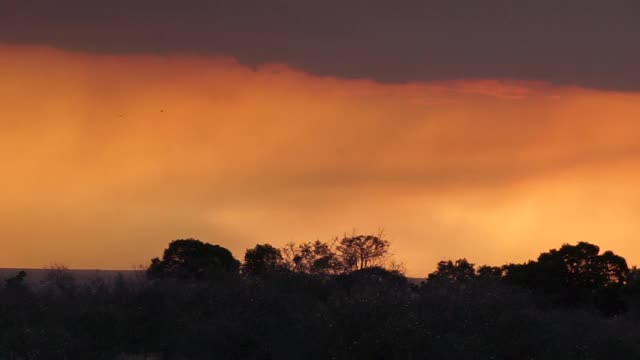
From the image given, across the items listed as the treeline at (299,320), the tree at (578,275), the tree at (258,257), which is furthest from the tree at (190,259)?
the tree at (578,275)

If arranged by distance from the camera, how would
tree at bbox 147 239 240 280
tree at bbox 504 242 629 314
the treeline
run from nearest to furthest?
the treeline → tree at bbox 504 242 629 314 → tree at bbox 147 239 240 280

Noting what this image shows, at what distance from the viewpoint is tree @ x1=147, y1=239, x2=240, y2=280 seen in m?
69.4

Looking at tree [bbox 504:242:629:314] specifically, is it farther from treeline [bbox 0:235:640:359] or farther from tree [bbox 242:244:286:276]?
tree [bbox 242:244:286:276]

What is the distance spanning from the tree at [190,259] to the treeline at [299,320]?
297 inches

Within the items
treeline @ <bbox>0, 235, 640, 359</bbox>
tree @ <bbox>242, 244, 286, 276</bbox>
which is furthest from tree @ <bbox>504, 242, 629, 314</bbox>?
tree @ <bbox>242, 244, 286, 276</bbox>

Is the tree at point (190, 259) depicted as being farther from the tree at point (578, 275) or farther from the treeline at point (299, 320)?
the tree at point (578, 275)

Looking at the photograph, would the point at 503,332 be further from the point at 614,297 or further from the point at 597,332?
the point at 614,297

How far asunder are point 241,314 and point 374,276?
11.9 m

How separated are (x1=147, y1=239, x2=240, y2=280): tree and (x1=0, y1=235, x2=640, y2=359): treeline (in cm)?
753

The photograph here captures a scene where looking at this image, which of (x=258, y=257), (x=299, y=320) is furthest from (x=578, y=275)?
(x=299, y=320)

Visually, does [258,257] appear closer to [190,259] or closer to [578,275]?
[190,259]

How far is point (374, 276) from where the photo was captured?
59.9 metres

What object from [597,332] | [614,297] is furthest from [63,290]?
[614,297]

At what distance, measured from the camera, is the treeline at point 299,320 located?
43.2 metres
